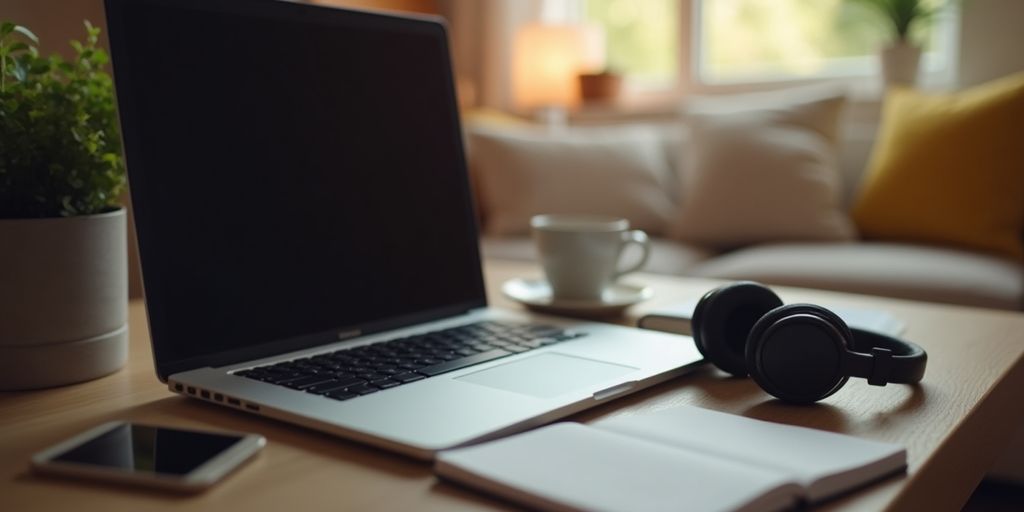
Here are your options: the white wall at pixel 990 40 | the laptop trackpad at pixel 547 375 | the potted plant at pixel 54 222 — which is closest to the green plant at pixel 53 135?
the potted plant at pixel 54 222

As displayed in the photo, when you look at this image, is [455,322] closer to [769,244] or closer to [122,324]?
[122,324]

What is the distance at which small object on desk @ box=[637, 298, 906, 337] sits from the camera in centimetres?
88

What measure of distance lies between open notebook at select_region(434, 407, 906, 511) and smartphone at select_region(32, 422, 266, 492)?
0.12m

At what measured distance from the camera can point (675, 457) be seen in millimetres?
465

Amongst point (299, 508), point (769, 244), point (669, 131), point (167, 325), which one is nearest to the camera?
point (299, 508)

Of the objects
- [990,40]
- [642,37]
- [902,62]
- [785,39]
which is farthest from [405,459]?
[642,37]

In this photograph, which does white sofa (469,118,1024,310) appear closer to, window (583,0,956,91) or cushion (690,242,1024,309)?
cushion (690,242,1024,309)

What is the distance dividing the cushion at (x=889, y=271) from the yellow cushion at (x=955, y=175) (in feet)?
0.22

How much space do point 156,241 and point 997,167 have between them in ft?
6.87

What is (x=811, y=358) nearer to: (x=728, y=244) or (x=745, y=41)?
(x=728, y=244)

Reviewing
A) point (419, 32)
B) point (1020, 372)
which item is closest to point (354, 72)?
point (419, 32)

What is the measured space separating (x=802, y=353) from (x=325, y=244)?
43 centimetres

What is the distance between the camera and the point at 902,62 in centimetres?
267

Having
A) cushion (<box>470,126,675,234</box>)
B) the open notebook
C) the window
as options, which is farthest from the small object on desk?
the window
